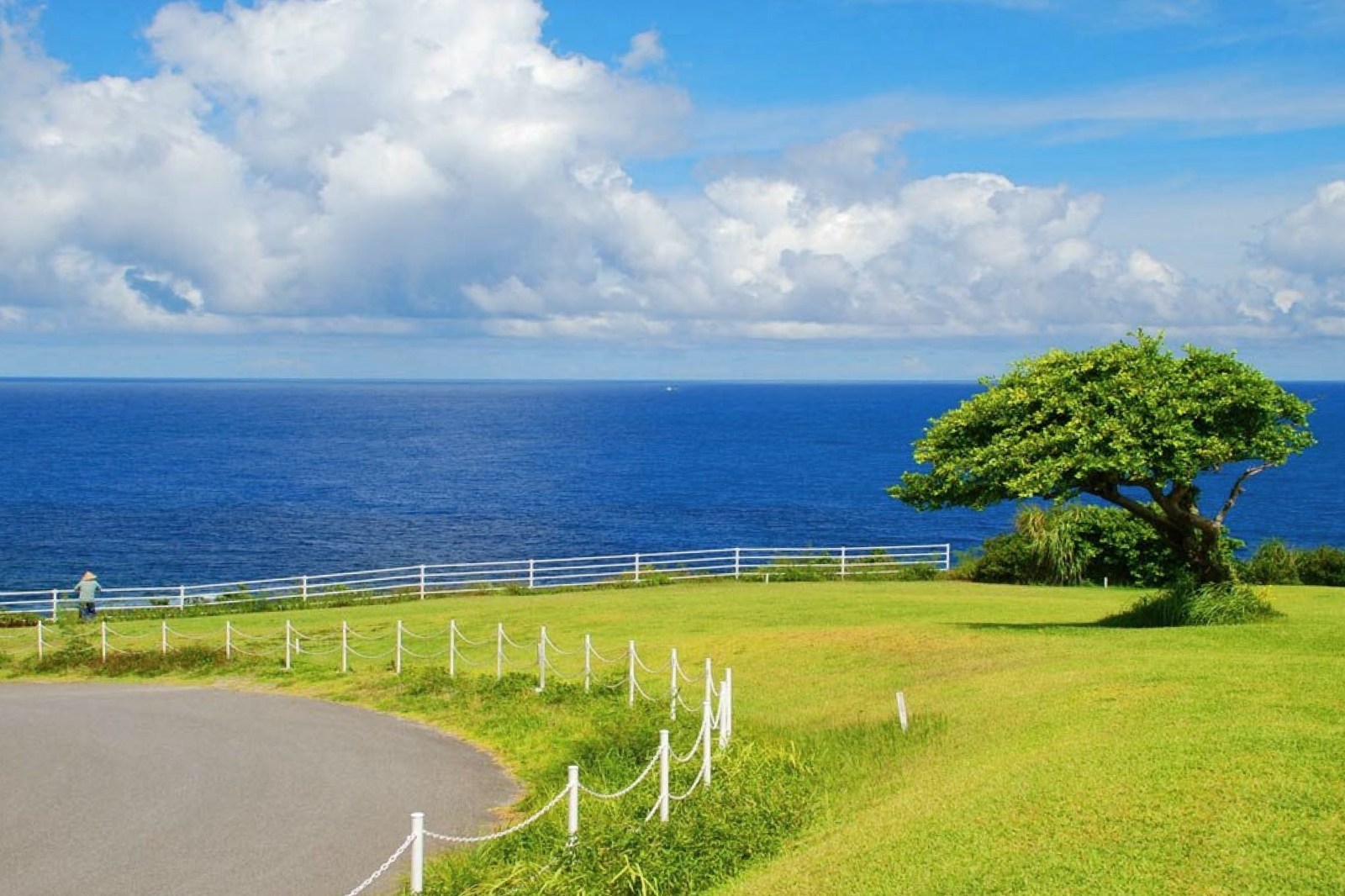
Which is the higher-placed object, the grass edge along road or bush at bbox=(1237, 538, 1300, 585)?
the grass edge along road

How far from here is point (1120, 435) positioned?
2325cm

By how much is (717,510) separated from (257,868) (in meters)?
80.8

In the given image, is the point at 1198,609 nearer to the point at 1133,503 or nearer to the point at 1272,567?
the point at 1133,503

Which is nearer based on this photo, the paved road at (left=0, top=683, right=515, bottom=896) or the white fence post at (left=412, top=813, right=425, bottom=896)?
the white fence post at (left=412, top=813, right=425, bottom=896)

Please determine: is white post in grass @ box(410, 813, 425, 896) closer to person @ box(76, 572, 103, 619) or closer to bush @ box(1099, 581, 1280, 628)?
bush @ box(1099, 581, 1280, 628)

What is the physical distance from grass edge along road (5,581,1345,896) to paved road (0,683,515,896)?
157 cm

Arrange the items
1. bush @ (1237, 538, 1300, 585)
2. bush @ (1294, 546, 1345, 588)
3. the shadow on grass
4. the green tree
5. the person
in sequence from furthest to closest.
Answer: bush @ (1294, 546, 1345, 588)
bush @ (1237, 538, 1300, 585)
the person
the shadow on grass
the green tree

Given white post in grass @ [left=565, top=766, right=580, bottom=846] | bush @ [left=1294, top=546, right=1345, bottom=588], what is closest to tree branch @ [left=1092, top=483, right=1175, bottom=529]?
white post in grass @ [left=565, top=766, right=580, bottom=846]

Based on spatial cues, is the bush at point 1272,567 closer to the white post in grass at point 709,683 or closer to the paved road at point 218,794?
the white post in grass at point 709,683

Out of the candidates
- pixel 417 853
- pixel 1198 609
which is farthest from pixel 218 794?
pixel 1198 609

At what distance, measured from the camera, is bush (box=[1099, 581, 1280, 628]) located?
939 inches

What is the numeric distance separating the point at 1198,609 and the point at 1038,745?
10.7 m

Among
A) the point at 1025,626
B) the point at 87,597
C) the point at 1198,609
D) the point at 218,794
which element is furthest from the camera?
the point at 87,597

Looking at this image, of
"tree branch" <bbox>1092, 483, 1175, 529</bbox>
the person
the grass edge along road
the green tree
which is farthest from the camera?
the person
